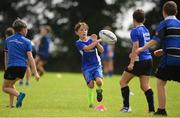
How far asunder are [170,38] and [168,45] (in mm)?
141

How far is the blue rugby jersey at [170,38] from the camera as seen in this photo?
39.4 feet

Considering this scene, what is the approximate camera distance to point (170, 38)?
12.1 meters

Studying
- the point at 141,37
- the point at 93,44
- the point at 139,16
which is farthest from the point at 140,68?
the point at 93,44

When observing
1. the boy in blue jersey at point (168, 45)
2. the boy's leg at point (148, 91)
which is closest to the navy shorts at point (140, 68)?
the boy's leg at point (148, 91)

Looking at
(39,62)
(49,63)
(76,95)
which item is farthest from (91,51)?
(49,63)

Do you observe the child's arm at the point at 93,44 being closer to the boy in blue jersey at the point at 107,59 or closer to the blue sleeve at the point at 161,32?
the blue sleeve at the point at 161,32

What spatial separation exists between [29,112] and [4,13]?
118 ft

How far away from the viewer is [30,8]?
161ft

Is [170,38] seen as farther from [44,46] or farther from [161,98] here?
[44,46]

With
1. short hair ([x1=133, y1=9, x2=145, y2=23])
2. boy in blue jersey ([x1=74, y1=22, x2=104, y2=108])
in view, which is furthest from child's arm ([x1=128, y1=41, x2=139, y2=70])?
boy in blue jersey ([x1=74, y1=22, x2=104, y2=108])

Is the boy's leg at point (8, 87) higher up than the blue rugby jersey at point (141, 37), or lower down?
lower down

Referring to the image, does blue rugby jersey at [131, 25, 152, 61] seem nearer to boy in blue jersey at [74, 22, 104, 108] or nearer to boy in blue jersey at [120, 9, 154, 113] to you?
boy in blue jersey at [120, 9, 154, 113]

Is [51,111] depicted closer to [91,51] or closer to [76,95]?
[91,51]

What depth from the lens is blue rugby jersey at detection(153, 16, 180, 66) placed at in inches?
472
